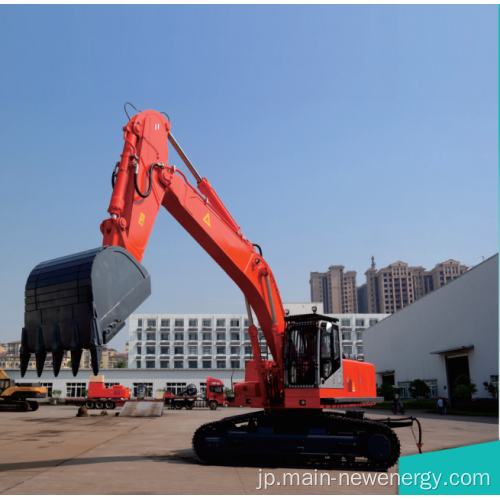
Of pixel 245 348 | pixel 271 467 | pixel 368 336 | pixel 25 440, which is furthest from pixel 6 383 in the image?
pixel 245 348

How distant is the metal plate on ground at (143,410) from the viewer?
36.6 m

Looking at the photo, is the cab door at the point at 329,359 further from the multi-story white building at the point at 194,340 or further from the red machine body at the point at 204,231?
the multi-story white building at the point at 194,340

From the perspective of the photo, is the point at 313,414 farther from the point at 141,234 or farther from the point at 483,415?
the point at 483,415

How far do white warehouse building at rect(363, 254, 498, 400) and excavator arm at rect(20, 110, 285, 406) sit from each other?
3008cm

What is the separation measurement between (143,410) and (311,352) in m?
29.6

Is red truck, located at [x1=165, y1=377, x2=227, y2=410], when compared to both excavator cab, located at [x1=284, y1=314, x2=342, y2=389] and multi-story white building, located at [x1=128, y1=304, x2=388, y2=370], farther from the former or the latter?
multi-story white building, located at [x1=128, y1=304, x2=388, y2=370]

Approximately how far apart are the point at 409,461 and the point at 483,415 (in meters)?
27.1

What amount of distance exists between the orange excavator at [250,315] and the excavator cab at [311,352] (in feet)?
0.08

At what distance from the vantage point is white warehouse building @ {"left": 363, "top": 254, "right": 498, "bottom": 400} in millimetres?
37438

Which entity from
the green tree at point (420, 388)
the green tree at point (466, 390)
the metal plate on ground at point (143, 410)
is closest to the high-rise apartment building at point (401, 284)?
the green tree at point (420, 388)

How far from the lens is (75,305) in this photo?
25.8 ft

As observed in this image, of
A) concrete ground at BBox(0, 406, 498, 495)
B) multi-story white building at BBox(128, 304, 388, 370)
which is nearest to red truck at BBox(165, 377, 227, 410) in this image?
concrete ground at BBox(0, 406, 498, 495)

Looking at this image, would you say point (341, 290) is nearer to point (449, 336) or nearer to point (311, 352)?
point (449, 336)

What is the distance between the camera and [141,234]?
31.8ft
